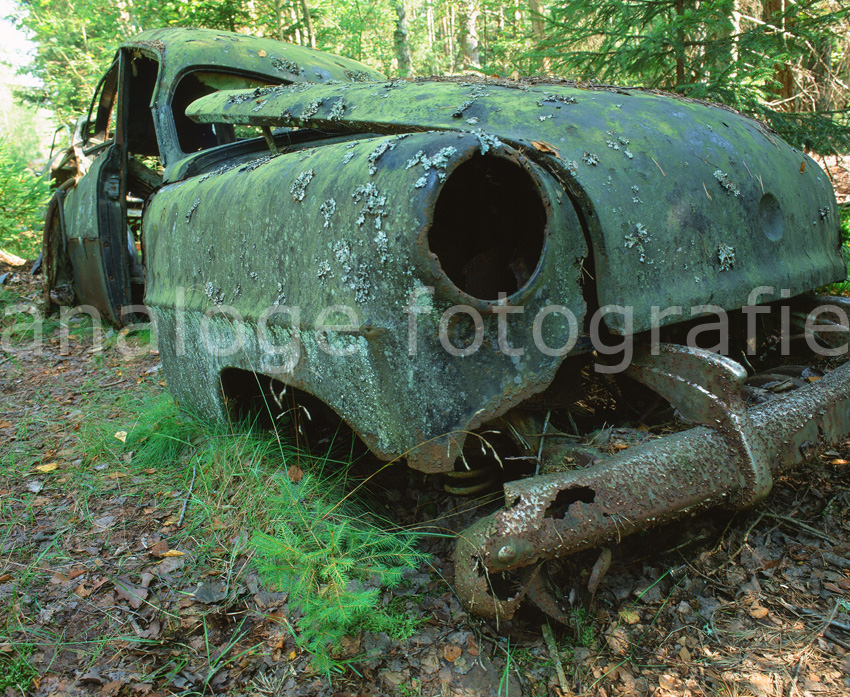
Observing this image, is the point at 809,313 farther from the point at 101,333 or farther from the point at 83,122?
the point at 83,122

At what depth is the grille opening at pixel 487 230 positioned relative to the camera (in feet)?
4.79

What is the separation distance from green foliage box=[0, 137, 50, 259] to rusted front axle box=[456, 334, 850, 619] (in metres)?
8.36

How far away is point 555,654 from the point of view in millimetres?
1435

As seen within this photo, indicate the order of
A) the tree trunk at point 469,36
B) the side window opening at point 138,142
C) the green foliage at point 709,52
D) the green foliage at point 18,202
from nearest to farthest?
the side window opening at point 138,142 → the green foliage at point 709,52 → the green foliage at point 18,202 → the tree trunk at point 469,36

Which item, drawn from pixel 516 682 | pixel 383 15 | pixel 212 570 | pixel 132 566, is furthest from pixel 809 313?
pixel 383 15

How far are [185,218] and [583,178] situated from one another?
1.38 m

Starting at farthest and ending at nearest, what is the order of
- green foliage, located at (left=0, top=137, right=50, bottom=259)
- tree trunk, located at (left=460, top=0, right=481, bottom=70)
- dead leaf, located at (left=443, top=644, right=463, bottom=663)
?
1. tree trunk, located at (left=460, top=0, right=481, bottom=70)
2. green foliage, located at (left=0, top=137, right=50, bottom=259)
3. dead leaf, located at (left=443, top=644, right=463, bottom=663)

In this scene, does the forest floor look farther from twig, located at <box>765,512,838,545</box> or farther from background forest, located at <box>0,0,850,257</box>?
background forest, located at <box>0,0,850,257</box>

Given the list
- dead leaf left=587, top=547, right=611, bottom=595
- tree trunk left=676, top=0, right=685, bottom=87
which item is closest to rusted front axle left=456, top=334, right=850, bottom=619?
dead leaf left=587, top=547, right=611, bottom=595

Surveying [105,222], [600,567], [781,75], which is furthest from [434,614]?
[781,75]

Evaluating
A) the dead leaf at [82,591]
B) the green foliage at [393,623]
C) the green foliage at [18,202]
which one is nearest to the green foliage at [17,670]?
the dead leaf at [82,591]

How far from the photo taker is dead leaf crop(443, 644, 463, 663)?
4.85 ft

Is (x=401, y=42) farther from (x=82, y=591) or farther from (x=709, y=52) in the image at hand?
(x=82, y=591)

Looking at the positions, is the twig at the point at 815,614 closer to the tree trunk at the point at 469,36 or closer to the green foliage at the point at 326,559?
the green foliage at the point at 326,559
